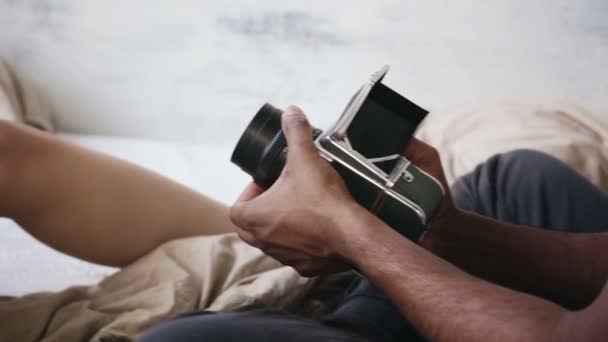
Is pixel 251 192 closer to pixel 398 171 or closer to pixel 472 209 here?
→ pixel 398 171

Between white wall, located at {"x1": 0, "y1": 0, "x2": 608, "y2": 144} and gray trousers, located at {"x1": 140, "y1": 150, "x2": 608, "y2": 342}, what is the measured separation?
454mm

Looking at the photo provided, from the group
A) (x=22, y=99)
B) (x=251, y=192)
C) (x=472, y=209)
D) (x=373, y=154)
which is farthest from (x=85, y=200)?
(x=22, y=99)

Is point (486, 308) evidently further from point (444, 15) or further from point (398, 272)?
point (444, 15)

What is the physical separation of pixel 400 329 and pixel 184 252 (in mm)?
296

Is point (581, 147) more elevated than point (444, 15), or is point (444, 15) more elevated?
point (444, 15)

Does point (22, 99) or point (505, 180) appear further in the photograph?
point (22, 99)

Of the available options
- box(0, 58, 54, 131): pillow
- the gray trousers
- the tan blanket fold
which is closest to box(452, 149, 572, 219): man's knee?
the gray trousers

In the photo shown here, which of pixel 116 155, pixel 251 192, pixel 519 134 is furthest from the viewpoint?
pixel 116 155

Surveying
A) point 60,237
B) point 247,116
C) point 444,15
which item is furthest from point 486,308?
point 247,116

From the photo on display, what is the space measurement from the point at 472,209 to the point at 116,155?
2.32ft

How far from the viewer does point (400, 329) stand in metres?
0.62

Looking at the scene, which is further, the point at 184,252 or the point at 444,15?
the point at 444,15

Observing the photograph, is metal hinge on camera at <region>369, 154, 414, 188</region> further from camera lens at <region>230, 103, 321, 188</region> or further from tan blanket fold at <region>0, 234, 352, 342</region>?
tan blanket fold at <region>0, 234, 352, 342</region>

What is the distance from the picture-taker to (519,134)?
39.5 inches
